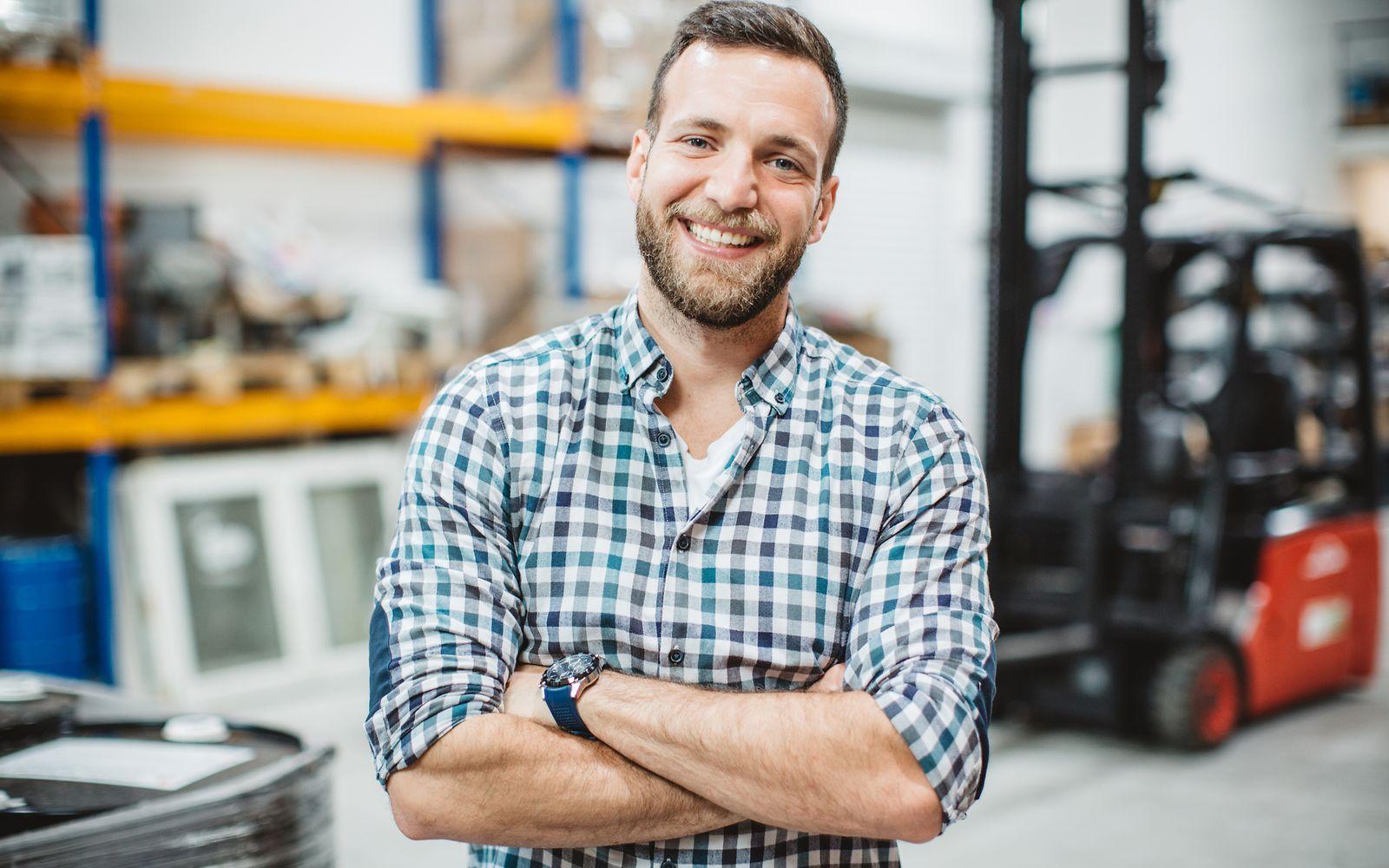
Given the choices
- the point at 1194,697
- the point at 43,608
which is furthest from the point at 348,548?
the point at 1194,697

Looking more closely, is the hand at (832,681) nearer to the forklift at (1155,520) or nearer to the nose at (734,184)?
the nose at (734,184)

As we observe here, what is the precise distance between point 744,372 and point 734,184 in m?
0.30

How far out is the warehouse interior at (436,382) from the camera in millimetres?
5328

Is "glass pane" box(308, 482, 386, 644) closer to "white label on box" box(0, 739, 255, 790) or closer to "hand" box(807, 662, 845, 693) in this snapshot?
"white label on box" box(0, 739, 255, 790)

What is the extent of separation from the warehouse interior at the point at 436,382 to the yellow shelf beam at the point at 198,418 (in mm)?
18

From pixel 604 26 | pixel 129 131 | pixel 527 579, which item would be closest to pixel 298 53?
pixel 129 131

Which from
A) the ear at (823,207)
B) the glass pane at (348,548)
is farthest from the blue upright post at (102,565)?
the ear at (823,207)

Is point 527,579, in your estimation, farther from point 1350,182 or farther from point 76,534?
point 1350,182

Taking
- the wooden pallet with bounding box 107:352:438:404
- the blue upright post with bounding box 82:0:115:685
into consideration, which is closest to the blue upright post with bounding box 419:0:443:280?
the wooden pallet with bounding box 107:352:438:404

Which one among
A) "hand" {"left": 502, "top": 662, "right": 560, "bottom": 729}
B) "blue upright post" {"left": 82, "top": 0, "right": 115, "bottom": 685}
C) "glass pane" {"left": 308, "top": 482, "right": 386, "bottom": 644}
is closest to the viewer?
"hand" {"left": 502, "top": 662, "right": 560, "bottom": 729}

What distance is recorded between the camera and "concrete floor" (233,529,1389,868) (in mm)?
4363

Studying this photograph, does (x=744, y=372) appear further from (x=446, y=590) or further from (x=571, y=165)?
(x=571, y=165)

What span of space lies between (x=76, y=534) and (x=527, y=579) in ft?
17.1

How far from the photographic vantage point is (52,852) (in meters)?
1.81
